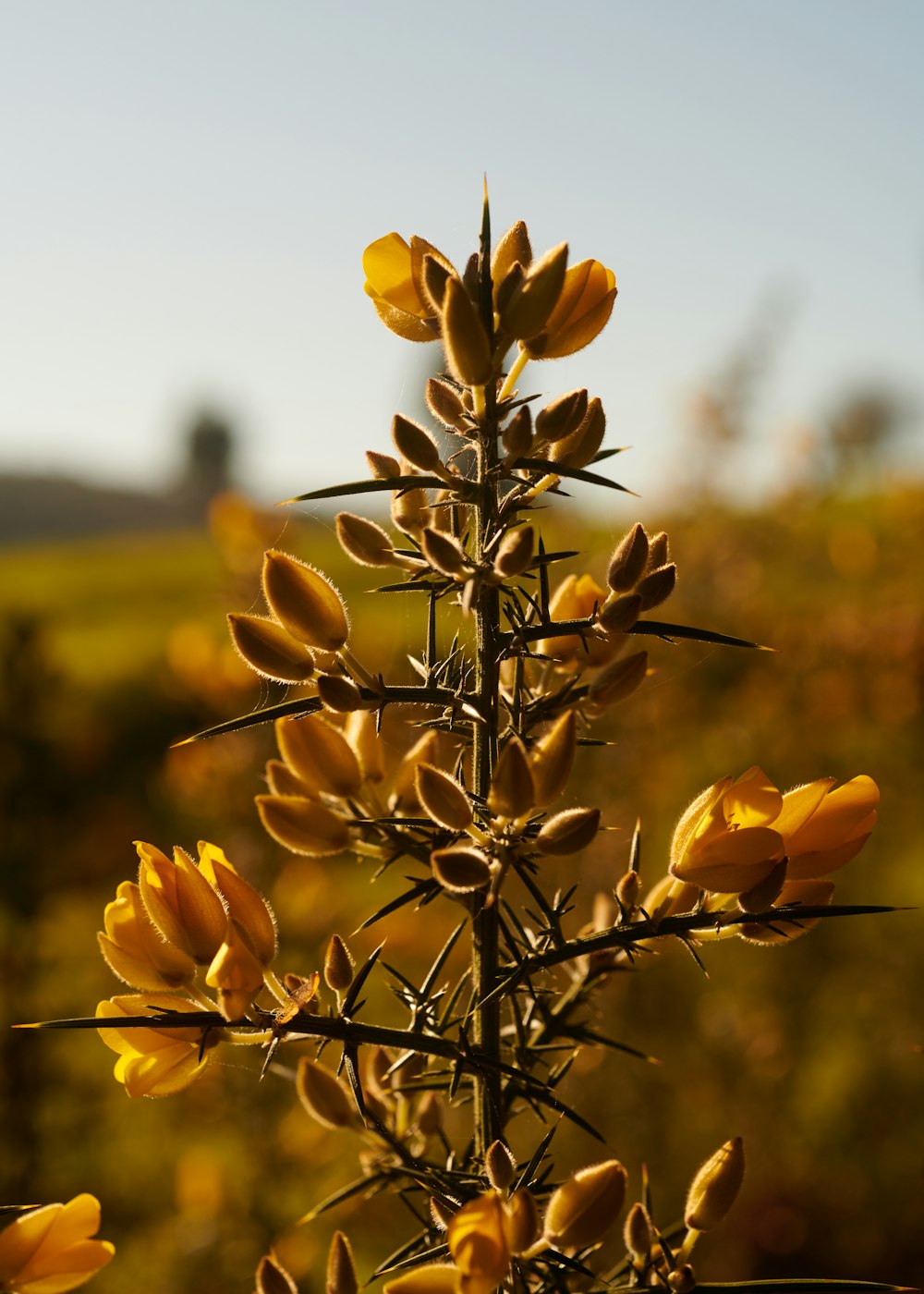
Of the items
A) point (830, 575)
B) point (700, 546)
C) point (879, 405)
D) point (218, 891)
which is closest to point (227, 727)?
point (218, 891)

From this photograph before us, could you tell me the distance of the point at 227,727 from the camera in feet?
2.51

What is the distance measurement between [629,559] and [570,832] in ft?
Result: 0.74

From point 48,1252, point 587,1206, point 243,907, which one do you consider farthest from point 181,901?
point 587,1206

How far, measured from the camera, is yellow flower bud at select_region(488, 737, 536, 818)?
28.5 inches

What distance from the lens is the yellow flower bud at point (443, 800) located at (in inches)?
29.5

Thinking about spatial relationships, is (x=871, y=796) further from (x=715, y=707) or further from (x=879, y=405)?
(x=879, y=405)

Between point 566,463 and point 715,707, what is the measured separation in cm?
669

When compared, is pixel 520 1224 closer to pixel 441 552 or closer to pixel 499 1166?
pixel 499 1166

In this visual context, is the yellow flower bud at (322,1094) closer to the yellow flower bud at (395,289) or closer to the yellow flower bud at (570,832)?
the yellow flower bud at (570,832)

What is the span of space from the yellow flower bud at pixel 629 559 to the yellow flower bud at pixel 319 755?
275 millimetres

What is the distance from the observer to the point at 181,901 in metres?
0.78

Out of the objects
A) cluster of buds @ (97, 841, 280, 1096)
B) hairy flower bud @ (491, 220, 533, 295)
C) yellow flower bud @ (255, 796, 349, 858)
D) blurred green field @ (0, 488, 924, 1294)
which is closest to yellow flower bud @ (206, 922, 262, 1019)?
cluster of buds @ (97, 841, 280, 1096)

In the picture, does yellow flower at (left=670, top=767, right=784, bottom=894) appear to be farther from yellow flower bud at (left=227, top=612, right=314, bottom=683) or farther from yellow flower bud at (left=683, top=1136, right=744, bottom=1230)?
yellow flower bud at (left=227, top=612, right=314, bottom=683)

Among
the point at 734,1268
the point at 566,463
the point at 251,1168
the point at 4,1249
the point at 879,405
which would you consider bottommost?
the point at 734,1268
